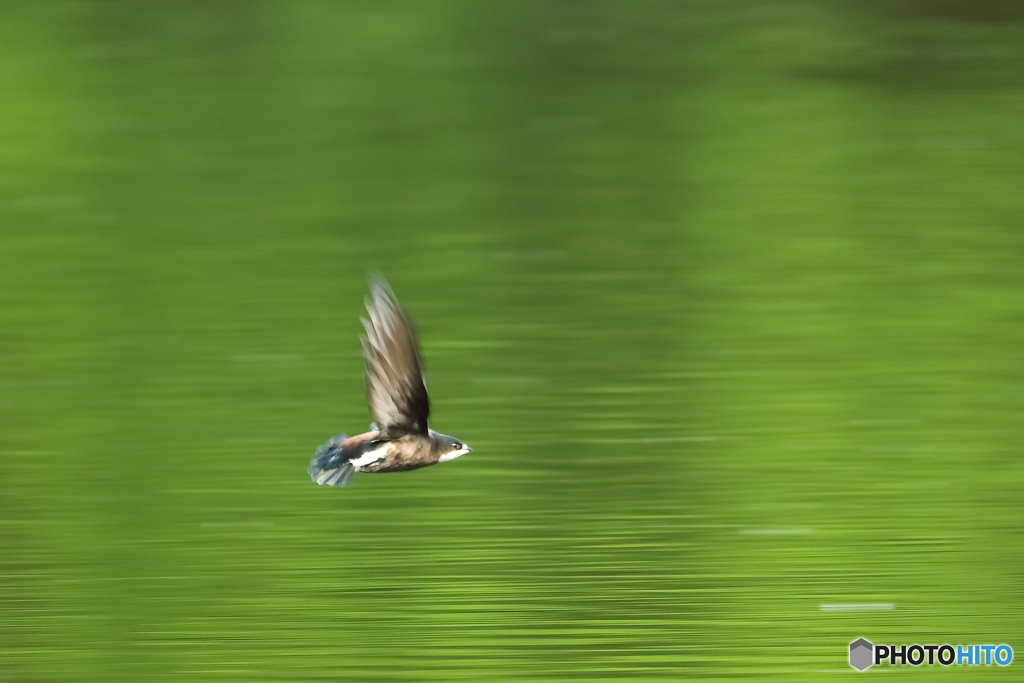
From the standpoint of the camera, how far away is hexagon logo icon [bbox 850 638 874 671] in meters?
3.21

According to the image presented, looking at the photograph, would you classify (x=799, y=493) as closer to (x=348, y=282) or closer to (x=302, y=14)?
(x=348, y=282)

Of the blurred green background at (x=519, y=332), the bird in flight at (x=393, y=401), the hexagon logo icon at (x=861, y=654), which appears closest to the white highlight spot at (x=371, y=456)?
the bird in flight at (x=393, y=401)

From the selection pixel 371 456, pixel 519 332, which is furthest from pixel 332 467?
pixel 519 332

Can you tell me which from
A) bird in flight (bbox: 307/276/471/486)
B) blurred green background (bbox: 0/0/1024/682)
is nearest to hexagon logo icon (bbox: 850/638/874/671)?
blurred green background (bbox: 0/0/1024/682)

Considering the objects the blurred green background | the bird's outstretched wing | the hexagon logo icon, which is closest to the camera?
the bird's outstretched wing

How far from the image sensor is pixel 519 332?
4133 millimetres

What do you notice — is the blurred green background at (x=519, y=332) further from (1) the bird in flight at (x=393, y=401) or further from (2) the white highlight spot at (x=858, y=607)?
(1) the bird in flight at (x=393, y=401)

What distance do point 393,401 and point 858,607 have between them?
4.64 feet

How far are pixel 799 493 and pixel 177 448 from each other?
1322 millimetres

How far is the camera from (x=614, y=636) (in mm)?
3229

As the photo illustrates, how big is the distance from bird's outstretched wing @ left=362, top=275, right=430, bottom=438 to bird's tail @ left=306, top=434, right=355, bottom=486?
3.3 inches

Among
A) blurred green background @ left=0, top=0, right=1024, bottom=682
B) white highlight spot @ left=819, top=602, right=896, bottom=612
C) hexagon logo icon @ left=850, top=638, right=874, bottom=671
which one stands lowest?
hexagon logo icon @ left=850, top=638, right=874, bottom=671

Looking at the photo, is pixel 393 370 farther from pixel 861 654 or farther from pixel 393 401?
pixel 861 654

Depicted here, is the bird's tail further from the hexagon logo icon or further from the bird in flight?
the hexagon logo icon
